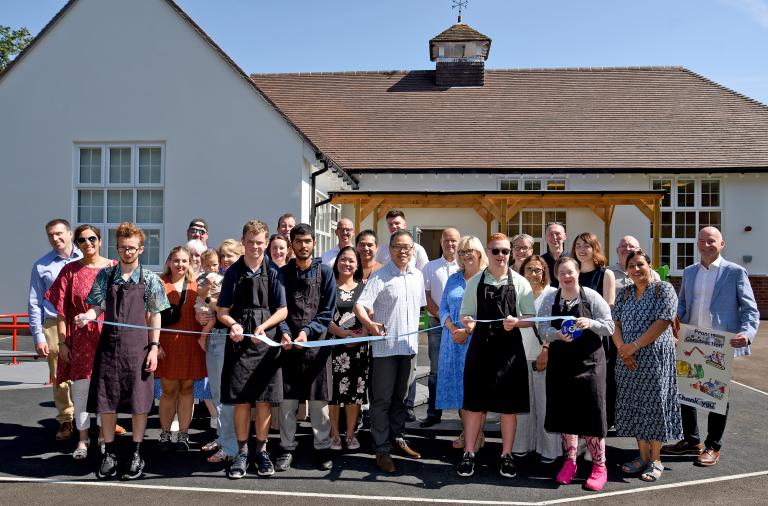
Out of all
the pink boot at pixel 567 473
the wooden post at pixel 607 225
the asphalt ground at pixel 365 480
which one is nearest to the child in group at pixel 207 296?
the asphalt ground at pixel 365 480

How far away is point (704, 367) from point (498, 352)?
2005mm

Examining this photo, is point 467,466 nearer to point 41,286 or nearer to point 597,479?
point 597,479

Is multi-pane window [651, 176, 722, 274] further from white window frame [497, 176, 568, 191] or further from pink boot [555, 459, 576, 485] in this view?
pink boot [555, 459, 576, 485]

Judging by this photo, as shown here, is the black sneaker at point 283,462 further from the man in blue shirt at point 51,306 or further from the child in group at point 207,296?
the man in blue shirt at point 51,306

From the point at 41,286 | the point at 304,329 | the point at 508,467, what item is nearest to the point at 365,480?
the point at 508,467

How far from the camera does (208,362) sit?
5.24m

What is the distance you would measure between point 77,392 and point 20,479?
2.42ft

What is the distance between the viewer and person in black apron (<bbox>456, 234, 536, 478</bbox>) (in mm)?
4555

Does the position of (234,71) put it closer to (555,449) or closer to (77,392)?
(77,392)

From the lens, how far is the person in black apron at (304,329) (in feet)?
15.7

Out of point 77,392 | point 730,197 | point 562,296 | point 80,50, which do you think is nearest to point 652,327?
point 562,296

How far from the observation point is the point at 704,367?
203 inches

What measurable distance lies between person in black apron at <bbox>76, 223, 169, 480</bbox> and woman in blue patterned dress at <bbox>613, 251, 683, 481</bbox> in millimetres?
3761

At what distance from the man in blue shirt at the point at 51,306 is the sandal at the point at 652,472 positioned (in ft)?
16.9
